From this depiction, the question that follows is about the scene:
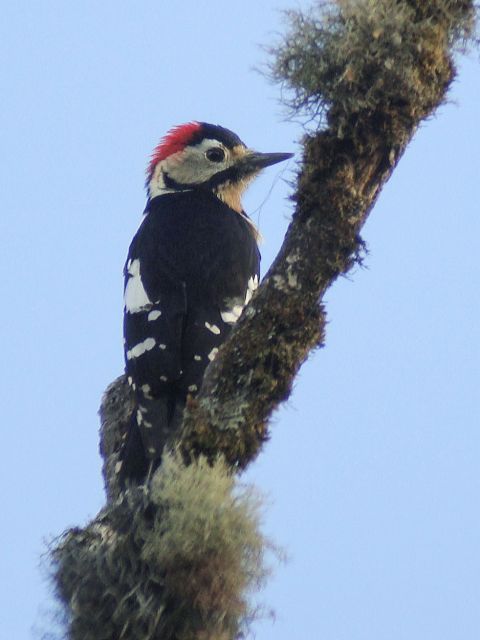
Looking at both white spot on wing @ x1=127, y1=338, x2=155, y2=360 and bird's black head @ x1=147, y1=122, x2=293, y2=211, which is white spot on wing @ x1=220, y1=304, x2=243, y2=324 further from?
bird's black head @ x1=147, y1=122, x2=293, y2=211

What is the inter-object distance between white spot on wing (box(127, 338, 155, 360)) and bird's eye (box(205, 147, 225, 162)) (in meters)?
1.64

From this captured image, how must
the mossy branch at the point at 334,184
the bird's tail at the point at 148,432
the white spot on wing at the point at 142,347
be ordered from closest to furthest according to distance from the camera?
the mossy branch at the point at 334,184
the bird's tail at the point at 148,432
the white spot on wing at the point at 142,347

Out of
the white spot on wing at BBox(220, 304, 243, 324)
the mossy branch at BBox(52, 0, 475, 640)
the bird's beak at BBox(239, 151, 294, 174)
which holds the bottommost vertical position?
the mossy branch at BBox(52, 0, 475, 640)

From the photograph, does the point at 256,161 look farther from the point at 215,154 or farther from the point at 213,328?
the point at 213,328

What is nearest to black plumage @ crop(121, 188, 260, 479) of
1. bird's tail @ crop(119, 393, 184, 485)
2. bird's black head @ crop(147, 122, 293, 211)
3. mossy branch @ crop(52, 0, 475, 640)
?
bird's tail @ crop(119, 393, 184, 485)

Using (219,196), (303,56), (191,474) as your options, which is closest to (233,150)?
(219,196)

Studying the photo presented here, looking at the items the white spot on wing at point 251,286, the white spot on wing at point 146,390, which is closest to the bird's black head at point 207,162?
the white spot on wing at point 251,286

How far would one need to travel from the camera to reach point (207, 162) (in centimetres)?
627

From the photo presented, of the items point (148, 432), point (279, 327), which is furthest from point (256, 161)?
point (279, 327)

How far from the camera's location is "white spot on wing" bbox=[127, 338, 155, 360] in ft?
16.0

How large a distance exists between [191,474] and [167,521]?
6.0 inches

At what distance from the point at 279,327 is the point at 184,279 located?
149 centimetres

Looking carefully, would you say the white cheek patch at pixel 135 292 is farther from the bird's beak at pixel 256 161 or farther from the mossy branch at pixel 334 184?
the mossy branch at pixel 334 184

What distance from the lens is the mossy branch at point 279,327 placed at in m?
3.40
